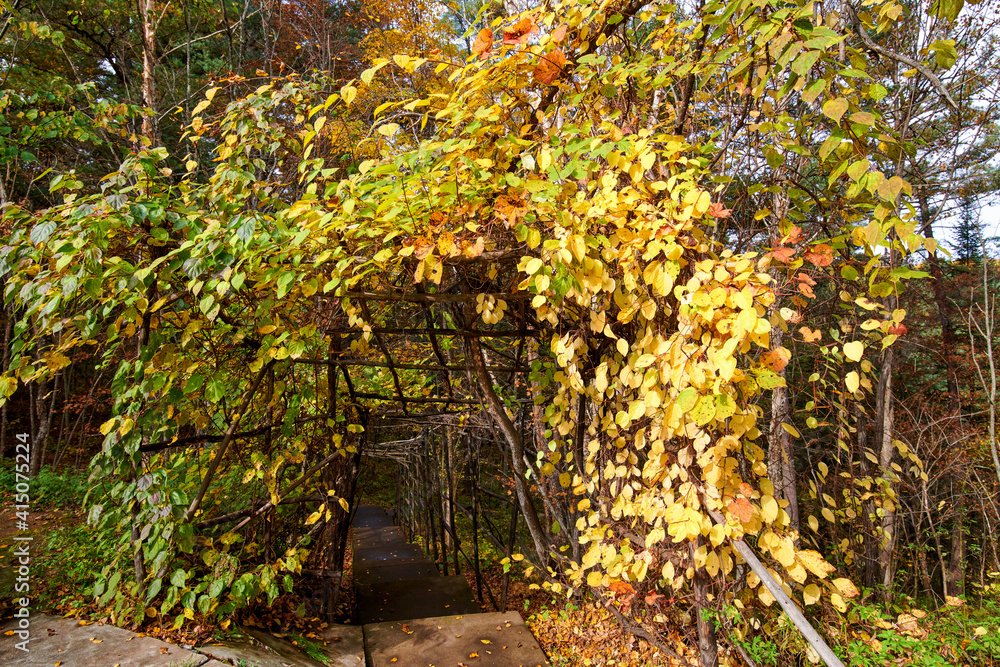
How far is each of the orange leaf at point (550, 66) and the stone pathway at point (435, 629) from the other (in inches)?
109

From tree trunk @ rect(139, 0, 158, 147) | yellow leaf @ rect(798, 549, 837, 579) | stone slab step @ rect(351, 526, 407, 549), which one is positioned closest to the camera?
yellow leaf @ rect(798, 549, 837, 579)

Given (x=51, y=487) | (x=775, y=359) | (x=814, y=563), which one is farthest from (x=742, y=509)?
(x=51, y=487)

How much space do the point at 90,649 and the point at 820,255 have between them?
2.98 m

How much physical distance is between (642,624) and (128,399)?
93.0 inches

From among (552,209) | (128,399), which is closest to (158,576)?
(128,399)

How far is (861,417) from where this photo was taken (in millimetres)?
7996

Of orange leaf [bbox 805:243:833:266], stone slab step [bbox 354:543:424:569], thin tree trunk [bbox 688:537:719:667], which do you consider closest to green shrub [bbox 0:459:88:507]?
stone slab step [bbox 354:543:424:569]

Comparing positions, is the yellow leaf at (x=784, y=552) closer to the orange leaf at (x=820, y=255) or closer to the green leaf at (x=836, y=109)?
the orange leaf at (x=820, y=255)

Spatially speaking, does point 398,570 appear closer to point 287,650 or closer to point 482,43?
point 287,650

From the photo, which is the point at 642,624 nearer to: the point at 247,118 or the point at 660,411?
the point at 660,411

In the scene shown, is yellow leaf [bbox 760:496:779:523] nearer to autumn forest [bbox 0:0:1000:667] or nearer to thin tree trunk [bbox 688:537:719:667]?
autumn forest [bbox 0:0:1000:667]

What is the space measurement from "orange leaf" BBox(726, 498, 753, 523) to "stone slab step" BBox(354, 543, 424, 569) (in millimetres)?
5693

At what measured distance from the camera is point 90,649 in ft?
6.81

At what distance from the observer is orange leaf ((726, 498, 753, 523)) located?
54.4 inches
